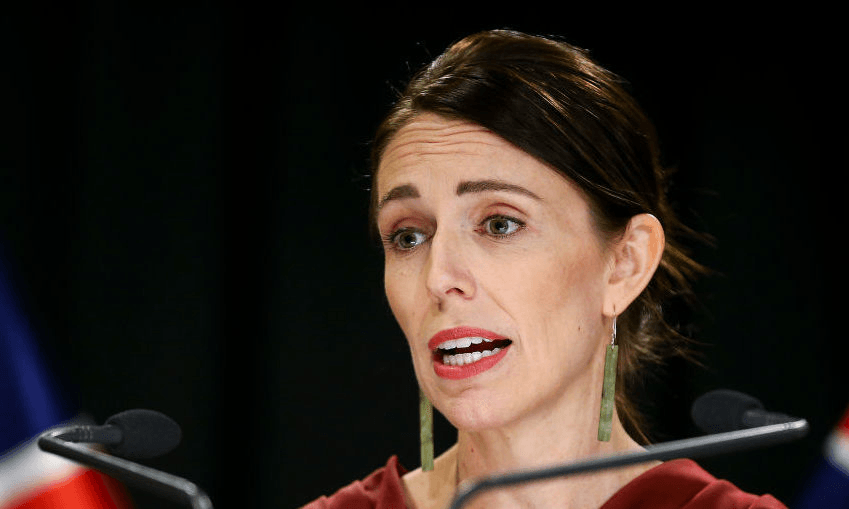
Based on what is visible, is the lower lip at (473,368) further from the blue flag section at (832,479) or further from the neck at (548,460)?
the blue flag section at (832,479)

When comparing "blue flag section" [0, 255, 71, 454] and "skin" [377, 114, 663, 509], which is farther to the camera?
"blue flag section" [0, 255, 71, 454]

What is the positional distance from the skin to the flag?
0.57 meters

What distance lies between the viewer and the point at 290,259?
85.6 inches

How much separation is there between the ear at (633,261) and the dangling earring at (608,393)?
0.03 metres

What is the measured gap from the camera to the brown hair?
1481 mm

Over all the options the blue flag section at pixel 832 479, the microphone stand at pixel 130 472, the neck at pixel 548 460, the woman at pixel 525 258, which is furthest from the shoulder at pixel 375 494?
the blue flag section at pixel 832 479

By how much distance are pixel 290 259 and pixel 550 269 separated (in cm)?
82

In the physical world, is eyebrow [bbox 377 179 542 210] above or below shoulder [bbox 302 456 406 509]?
above

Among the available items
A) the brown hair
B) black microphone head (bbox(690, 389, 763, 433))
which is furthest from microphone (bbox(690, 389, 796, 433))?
the brown hair

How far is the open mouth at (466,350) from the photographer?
145cm

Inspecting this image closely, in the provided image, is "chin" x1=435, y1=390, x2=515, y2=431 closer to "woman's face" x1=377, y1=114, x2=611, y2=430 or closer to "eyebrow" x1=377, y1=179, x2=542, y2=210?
"woman's face" x1=377, y1=114, x2=611, y2=430

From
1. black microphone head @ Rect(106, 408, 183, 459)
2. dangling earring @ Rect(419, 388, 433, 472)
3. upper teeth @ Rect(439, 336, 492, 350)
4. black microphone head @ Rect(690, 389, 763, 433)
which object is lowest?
dangling earring @ Rect(419, 388, 433, 472)

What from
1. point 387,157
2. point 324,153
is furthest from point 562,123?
point 324,153

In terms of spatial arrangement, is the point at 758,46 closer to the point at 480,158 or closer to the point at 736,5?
the point at 736,5
